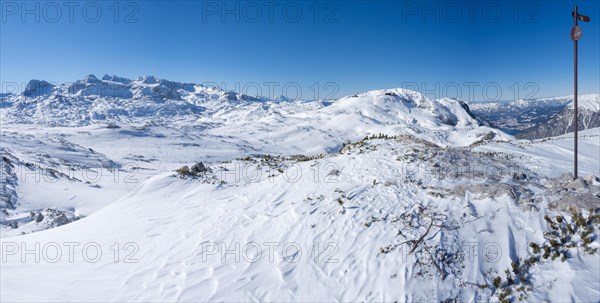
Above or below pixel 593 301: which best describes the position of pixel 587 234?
above

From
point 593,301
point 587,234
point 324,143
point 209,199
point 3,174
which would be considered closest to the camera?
point 593,301

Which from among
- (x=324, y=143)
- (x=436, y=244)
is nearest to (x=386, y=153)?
(x=436, y=244)

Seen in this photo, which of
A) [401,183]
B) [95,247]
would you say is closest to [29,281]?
[95,247]

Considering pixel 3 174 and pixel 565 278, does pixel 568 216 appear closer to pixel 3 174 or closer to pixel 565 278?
pixel 565 278

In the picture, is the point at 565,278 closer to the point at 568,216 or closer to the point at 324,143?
the point at 568,216

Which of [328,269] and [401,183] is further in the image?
[401,183]

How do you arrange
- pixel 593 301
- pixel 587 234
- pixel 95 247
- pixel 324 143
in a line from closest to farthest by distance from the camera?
1. pixel 593 301
2. pixel 587 234
3. pixel 95 247
4. pixel 324 143

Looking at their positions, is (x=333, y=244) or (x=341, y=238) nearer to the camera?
(x=333, y=244)

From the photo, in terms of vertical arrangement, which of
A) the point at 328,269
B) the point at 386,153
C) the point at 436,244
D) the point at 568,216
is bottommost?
the point at 328,269

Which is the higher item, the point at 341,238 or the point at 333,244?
the point at 341,238
